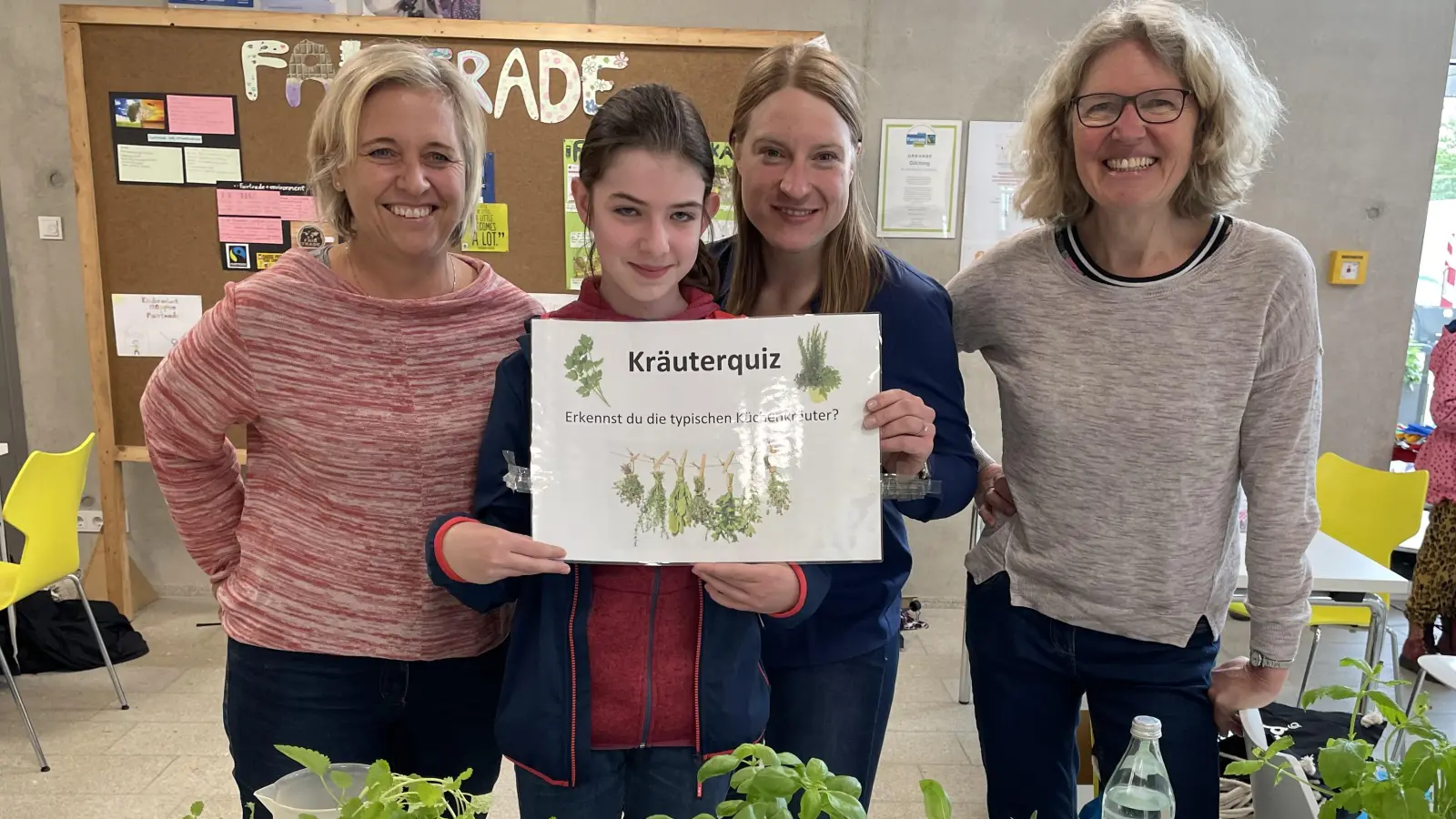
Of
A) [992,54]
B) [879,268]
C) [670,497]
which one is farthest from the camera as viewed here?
[992,54]

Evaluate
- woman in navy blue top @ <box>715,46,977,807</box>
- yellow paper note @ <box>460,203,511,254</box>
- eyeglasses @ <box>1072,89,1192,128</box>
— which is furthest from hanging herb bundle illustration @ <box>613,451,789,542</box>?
yellow paper note @ <box>460,203,511,254</box>

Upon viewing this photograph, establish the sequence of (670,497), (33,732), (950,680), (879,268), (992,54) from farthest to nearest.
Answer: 1. (992,54)
2. (950,680)
3. (33,732)
4. (879,268)
5. (670,497)

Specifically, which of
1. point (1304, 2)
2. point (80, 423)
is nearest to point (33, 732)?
point (80, 423)

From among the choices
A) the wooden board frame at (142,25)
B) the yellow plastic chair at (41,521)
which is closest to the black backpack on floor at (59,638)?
the wooden board frame at (142,25)

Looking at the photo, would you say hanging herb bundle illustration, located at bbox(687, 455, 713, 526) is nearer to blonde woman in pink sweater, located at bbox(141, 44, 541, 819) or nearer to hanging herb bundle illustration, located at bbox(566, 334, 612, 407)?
hanging herb bundle illustration, located at bbox(566, 334, 612, 407)

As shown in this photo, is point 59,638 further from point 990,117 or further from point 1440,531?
point 1440,531

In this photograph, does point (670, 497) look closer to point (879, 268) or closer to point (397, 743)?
point (879, 268)

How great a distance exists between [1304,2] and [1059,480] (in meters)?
3.83

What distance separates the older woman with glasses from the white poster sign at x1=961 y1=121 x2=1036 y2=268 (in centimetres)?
267

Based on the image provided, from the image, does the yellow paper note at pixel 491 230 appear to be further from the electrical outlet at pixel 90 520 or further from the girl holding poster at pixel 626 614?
the girl holding poster at pixel 626 614

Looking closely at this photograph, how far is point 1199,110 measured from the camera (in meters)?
1.36

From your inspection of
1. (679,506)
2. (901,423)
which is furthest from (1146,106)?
(679,506)

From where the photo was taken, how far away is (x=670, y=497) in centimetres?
115

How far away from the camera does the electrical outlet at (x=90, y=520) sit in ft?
13.6
